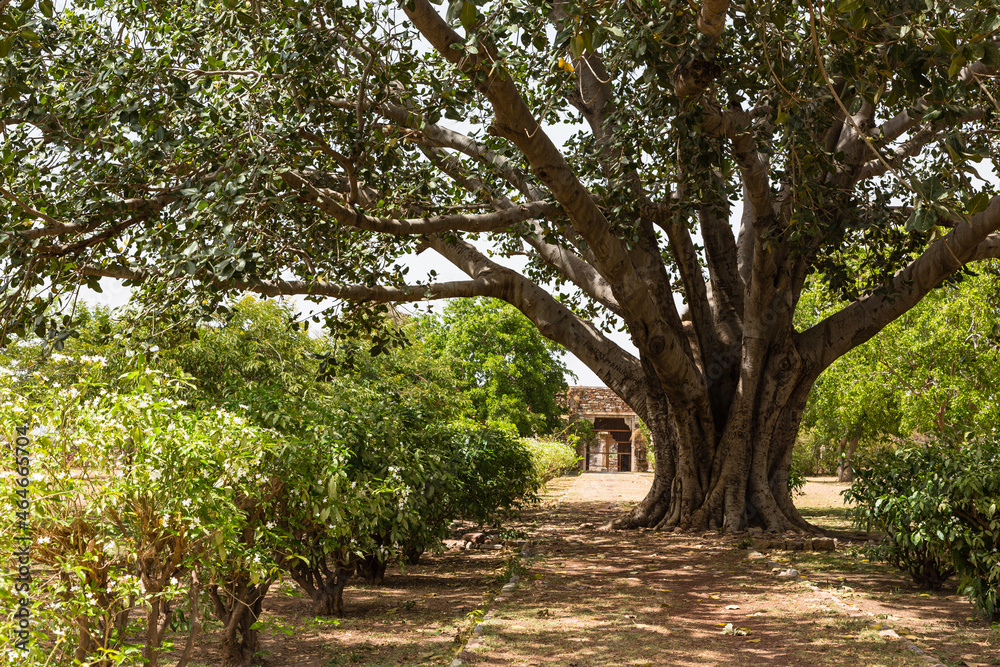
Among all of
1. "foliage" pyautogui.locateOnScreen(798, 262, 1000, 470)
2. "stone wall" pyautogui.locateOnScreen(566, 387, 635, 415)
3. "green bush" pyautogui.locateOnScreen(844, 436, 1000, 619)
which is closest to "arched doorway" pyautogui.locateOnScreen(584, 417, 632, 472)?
"stone wall" pyautogui.locateOnScreen(566, 387, 635, 415)

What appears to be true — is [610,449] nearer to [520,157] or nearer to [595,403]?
[595,403]

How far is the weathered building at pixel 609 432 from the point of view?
44188mm

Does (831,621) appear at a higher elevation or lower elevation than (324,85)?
lower

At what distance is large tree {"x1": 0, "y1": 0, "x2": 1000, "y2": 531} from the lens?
16.1 ft

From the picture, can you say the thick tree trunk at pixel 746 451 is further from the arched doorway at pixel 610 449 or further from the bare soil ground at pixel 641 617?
the arched doorway at pixel 610 449

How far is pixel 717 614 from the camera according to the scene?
619 centimetres

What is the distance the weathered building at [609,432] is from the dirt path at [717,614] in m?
33.9

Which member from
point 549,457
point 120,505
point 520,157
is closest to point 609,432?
point 549,457

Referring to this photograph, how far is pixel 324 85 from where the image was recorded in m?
6.13

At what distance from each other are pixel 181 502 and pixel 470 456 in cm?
627

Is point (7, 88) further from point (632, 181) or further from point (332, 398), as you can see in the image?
point (632, 181)

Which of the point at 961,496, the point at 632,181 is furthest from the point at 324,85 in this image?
the point at 961,496

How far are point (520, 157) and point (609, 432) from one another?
39.3 meters

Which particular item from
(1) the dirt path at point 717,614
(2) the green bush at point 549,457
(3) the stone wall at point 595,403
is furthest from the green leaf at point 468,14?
(3) the stone wall at point 595,403
